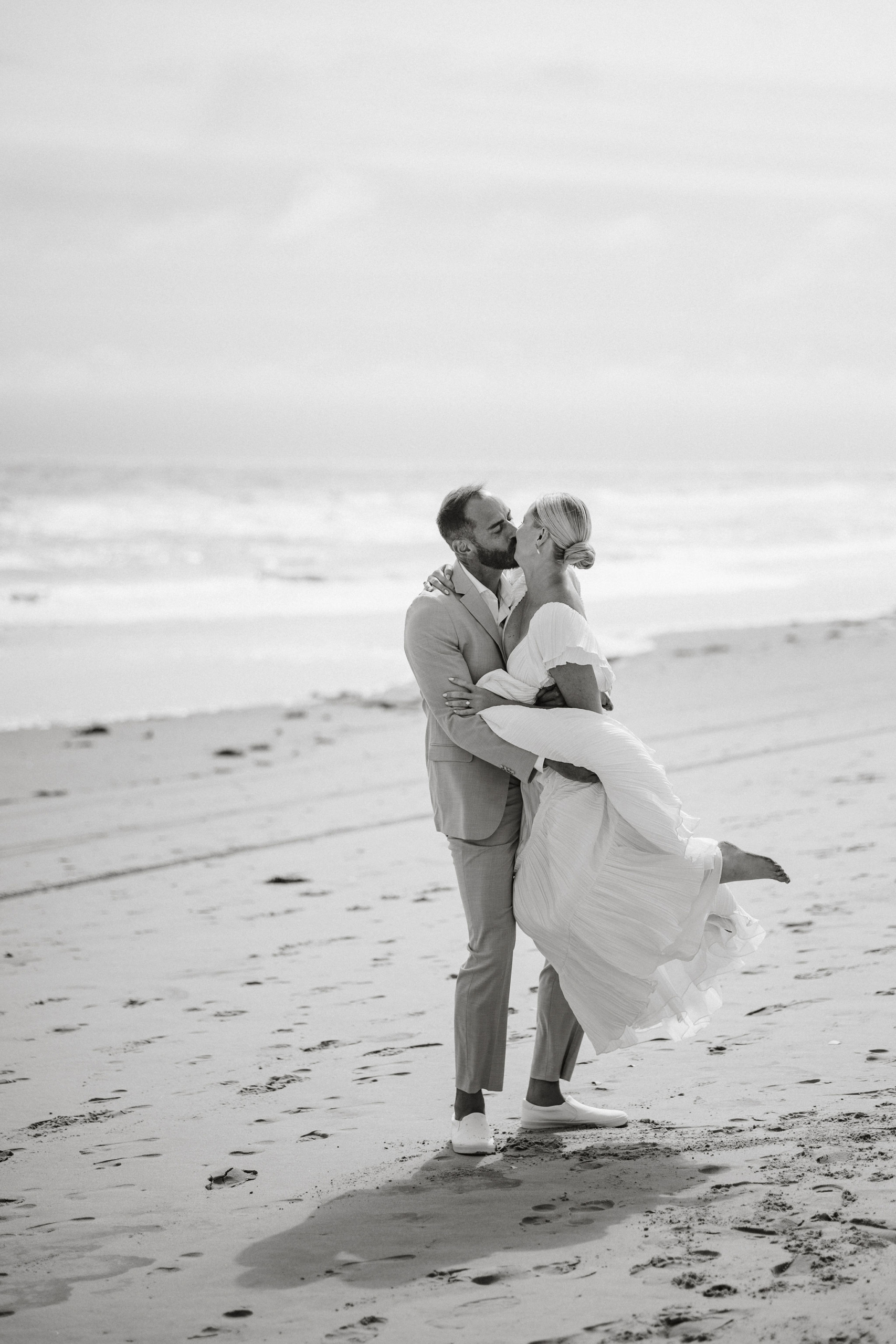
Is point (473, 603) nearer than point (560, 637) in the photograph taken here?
No

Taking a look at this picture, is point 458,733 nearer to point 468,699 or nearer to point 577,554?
point 468,699

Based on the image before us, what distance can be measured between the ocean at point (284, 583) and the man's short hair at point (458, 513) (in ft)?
26.4

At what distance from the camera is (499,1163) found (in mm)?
3549

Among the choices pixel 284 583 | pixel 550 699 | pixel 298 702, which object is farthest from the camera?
pixel 284 583

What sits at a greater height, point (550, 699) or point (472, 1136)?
point (550, 699)

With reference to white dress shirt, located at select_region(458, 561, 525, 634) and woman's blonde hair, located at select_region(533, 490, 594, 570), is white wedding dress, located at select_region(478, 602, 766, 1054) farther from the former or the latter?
white dress shirt, located at select_region(458, 561, 525, 634)

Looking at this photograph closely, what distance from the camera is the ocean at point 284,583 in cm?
1340

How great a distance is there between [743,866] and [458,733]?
90 cm

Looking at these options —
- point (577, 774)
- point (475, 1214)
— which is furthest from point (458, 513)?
point (475, 1214)

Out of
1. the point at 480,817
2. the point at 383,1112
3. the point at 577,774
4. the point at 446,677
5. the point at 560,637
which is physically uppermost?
the point at 560,637

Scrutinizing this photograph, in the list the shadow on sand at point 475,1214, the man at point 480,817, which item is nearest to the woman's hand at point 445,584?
the man at point 480,817

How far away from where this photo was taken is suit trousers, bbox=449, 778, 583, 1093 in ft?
12.2

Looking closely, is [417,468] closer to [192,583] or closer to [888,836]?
[192,583]

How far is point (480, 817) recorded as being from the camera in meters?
3.73
